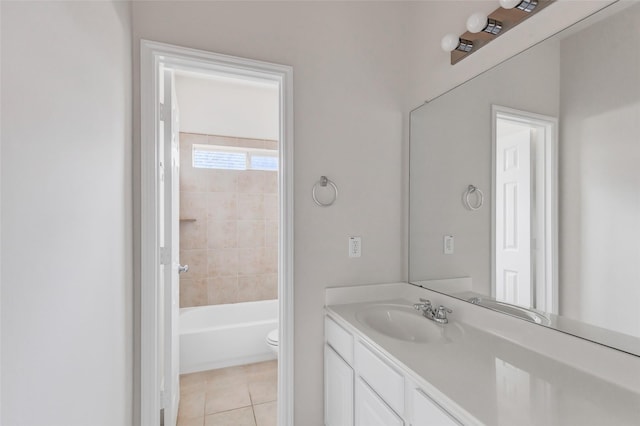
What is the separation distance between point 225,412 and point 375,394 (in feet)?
4.50

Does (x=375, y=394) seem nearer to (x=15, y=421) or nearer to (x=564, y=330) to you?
(x=564, y=330)

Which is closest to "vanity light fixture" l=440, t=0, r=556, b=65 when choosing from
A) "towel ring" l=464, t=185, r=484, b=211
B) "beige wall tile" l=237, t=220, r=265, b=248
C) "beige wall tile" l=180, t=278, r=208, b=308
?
"towel ring" l=464, t=185, r=484, b=211

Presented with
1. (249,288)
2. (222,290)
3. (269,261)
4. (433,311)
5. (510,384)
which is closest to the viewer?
(510,384)

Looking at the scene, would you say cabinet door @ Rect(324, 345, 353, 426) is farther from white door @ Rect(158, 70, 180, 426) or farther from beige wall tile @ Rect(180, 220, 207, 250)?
beige wall tile @ Rect(180, 220, 207, 250)

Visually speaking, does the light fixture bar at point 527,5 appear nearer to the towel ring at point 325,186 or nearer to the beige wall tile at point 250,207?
the towel ring at point 325,186

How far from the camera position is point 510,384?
889 millimetres

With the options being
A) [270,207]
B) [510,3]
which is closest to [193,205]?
[270,207]

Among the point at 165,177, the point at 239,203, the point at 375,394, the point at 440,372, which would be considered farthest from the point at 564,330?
the point at 239,203

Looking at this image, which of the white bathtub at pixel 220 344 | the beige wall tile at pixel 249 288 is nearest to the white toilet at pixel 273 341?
the white bathtub at pixel 220 344

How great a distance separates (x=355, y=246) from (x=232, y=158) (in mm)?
2175

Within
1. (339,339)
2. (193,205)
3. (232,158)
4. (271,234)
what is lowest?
(339,339)

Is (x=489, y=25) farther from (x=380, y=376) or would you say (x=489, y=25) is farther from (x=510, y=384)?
(x=380, y=376)

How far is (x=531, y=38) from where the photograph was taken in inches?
45.6

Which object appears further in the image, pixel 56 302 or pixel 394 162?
pixel 394 162
